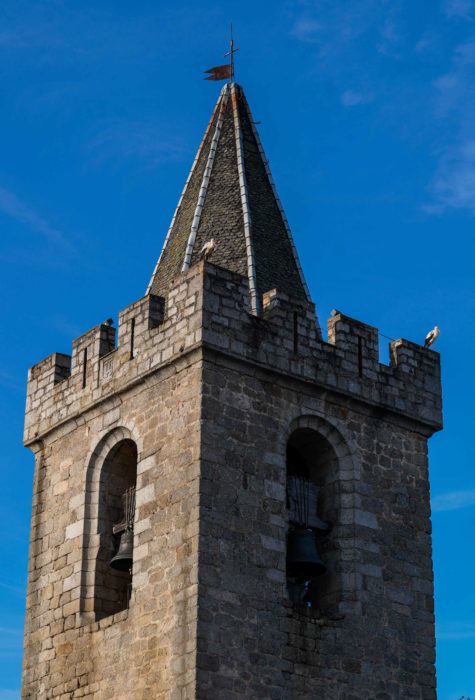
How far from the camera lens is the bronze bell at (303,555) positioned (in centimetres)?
2722

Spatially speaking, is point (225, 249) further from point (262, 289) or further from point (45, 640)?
point (45, 640)

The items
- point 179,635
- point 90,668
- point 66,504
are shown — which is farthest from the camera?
point 66,504

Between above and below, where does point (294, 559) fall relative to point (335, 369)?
below

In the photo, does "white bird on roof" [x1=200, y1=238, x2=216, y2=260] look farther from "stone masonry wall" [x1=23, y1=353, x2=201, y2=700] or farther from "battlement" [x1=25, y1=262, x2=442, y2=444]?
"stone masonry wall" [x1=23, y1=353, x2=201, y2=700]

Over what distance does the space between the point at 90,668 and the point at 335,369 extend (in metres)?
5.79

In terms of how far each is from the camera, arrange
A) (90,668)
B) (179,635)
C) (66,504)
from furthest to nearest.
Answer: (66,504)
(90,668)
(179,635)

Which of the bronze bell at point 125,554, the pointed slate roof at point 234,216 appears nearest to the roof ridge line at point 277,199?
the pointed slate roof at point 234,216

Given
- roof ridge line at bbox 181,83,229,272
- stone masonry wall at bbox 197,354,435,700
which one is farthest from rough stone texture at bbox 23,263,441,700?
roof ridge line at bbox 181,83,229,272

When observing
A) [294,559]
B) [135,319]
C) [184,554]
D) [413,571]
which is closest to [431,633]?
[413,571]

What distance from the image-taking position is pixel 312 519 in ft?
92.3

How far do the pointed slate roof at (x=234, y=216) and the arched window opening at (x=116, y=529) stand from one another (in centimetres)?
299

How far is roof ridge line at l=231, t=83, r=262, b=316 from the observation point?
1141 inches

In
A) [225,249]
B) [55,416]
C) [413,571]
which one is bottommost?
[413,571]

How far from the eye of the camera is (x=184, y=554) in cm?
2594
